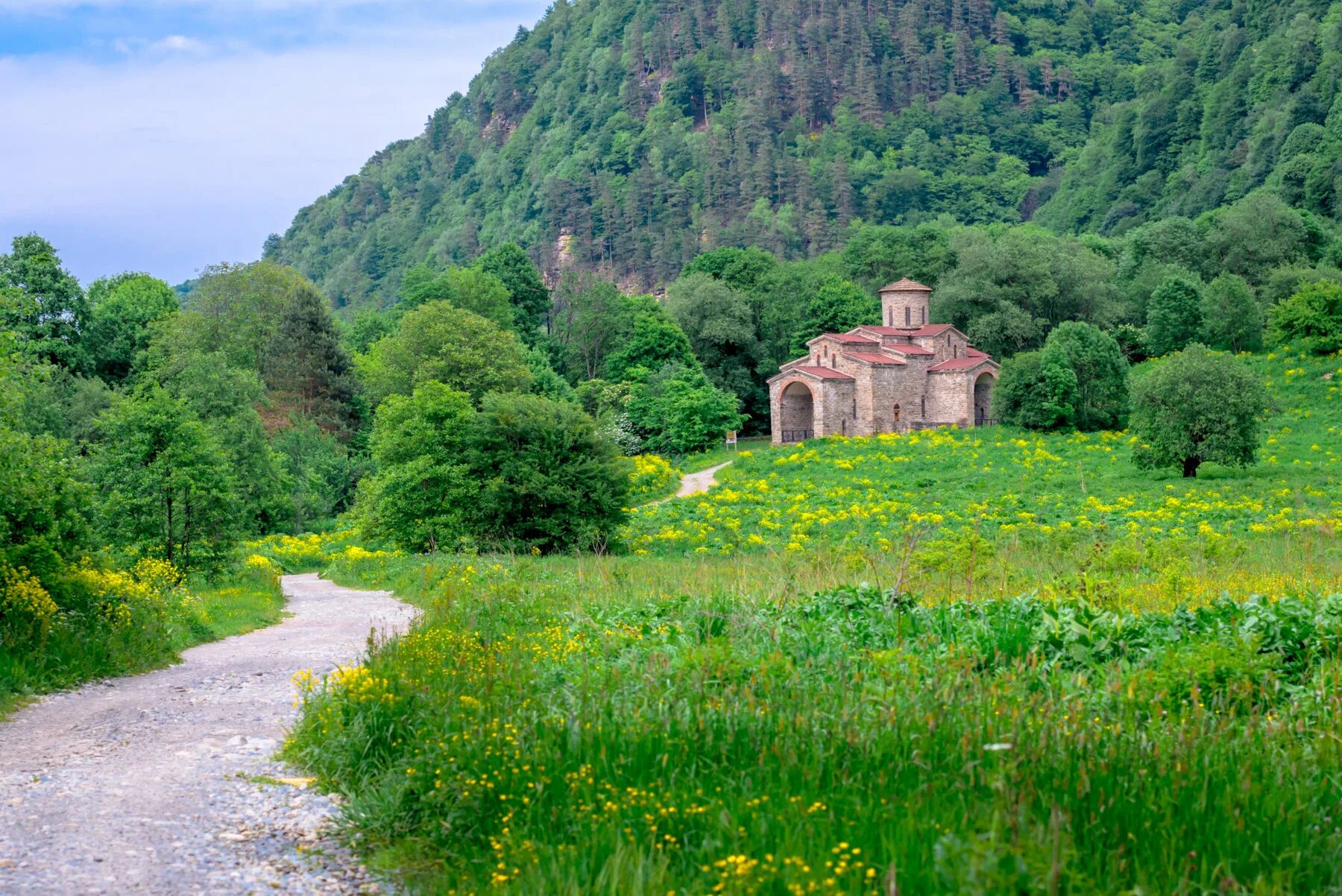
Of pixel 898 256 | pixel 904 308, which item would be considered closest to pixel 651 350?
pixel 904 308

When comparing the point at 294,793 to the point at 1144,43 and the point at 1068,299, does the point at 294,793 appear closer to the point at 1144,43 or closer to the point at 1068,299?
the point at 1068,299

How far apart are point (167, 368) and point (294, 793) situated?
45136mm

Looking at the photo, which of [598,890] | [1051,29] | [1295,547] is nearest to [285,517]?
[1295,547]

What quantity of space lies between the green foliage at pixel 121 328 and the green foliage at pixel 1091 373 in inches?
1834

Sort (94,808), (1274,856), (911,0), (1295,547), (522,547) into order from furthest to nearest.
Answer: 1. (911,0)
2. (522,547)
3. (1295,547)
4. (94,808)
5. (1274,856)

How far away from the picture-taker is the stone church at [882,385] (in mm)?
60969

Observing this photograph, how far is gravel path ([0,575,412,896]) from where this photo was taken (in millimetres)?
5137

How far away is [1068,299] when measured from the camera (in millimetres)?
70000

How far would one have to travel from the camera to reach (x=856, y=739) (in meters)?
5.20

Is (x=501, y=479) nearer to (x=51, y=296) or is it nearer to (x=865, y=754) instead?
(x=865, y=754)

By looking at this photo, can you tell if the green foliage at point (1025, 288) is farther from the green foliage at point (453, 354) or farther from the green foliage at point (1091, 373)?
the green foliage at point (453, 354)

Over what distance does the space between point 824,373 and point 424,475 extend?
35.4m

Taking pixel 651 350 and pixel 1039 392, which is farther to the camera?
pixel 651 350

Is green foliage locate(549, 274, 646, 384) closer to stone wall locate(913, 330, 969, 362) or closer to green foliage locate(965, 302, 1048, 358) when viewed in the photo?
stone wall locate(913, 330, 969, 362)
